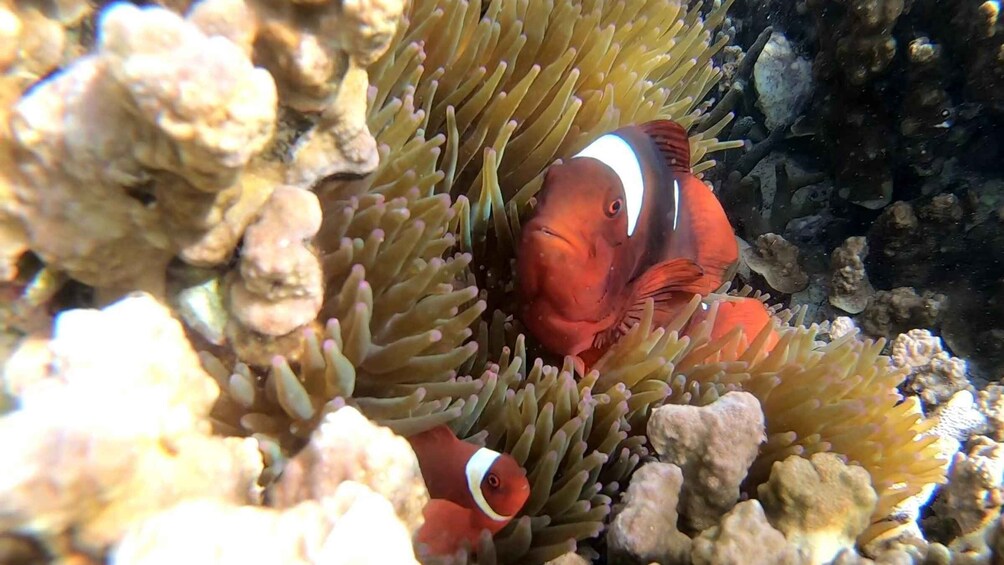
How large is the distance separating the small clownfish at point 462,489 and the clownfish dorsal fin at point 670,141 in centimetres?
97

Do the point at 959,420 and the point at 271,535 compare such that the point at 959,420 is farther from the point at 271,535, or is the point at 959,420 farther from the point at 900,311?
the point at 271,535

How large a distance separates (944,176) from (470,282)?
7.91 ft

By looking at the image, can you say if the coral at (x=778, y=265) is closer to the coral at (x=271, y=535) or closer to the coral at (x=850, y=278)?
the coral at (x=850, y=278)

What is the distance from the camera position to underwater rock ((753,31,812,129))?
323 centimetres

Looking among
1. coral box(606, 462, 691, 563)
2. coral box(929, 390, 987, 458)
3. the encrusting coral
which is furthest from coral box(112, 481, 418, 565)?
coral box(929, 390, 987, 458)

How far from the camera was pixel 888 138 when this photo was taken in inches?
114

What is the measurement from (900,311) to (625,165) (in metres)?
1.99

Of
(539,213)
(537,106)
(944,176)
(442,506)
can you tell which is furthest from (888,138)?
(442,506)

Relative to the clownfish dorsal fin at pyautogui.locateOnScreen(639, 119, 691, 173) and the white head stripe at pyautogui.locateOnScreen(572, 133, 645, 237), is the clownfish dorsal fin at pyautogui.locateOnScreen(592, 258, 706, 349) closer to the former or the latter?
the white head stripe at pyautogui.locateOnScreen(572, 133, 645, 237)

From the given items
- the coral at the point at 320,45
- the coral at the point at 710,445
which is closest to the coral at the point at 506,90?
the coral at the point at 320,45

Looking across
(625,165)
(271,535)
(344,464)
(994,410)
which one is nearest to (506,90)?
(625,165)

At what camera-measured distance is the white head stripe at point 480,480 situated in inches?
50.4

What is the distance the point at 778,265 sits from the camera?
3.12 meters

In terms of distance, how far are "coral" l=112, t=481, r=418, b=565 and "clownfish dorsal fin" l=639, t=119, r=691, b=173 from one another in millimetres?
1317
